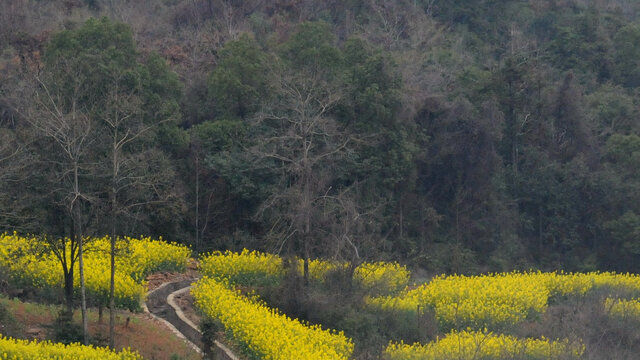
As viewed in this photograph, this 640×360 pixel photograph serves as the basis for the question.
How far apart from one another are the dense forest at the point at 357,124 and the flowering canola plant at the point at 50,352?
122 inches

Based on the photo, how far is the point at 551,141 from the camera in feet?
129

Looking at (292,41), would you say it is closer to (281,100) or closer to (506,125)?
(281,100)

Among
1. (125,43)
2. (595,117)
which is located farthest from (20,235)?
(595,117)

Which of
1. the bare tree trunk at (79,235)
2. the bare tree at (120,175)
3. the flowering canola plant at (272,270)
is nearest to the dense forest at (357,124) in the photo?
the bare tree at (120,175)

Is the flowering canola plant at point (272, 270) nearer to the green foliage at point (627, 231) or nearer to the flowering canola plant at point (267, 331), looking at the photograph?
the flowering canola plant at point (267, 331)

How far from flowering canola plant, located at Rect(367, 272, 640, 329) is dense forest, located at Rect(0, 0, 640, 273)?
6.70ft

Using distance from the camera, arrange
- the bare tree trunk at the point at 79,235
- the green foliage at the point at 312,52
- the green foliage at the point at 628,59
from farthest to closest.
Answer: the green foliage at the point at 628,59, the green foliage at the point at 312,52, the bare tree trunk at the point at 79,235

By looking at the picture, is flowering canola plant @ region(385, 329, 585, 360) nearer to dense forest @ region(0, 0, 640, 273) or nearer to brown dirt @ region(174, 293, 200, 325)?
dense forest @ region(0, 0, 640, 273)

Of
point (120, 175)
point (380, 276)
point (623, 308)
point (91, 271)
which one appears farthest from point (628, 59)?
point (120, 175)

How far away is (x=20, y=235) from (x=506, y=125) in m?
25.3

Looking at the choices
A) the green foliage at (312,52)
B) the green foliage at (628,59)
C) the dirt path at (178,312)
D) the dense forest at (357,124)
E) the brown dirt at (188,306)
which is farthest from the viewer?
the green foliage at (628,59)

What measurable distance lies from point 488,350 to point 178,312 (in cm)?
804

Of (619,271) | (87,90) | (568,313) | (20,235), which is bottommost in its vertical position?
(619,271)

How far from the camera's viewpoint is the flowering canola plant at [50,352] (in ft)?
51.6
